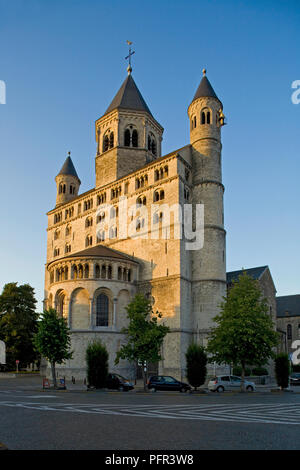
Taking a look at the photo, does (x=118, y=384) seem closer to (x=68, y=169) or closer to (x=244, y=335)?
(x=244, y=335)

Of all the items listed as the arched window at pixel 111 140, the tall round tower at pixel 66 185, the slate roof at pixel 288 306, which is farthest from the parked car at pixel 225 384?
the slate roof at pixel 288 306

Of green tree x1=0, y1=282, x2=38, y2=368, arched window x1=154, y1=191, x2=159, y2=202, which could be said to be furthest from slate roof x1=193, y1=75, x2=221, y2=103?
green tree x1=0, y1=282, x2=38, y2=368

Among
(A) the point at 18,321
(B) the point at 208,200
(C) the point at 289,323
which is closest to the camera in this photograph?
(B) the point at 208,200

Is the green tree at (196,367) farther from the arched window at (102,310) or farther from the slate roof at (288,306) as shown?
the slate roof at (288,306)

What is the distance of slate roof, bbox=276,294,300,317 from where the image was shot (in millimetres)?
82188

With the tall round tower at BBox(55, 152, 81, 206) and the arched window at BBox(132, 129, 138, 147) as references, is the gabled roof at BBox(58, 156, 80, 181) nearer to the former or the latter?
the tall round tower at BBox(55, 152, 81, 206)

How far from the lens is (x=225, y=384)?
35375mm

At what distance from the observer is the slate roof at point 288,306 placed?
270ft

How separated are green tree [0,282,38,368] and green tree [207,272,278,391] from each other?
35.6m

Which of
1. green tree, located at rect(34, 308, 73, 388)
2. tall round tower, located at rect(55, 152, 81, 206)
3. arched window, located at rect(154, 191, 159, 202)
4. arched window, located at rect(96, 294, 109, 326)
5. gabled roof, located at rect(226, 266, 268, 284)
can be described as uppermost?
tall round tower, located at rect(55, 152, 81, 206)

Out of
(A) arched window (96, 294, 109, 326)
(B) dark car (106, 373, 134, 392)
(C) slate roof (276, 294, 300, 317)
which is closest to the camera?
(B) dark car (106, 373, 134, 392)

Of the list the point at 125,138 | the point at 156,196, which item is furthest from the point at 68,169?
the point at 156,196

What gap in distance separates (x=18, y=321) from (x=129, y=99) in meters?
37.0
